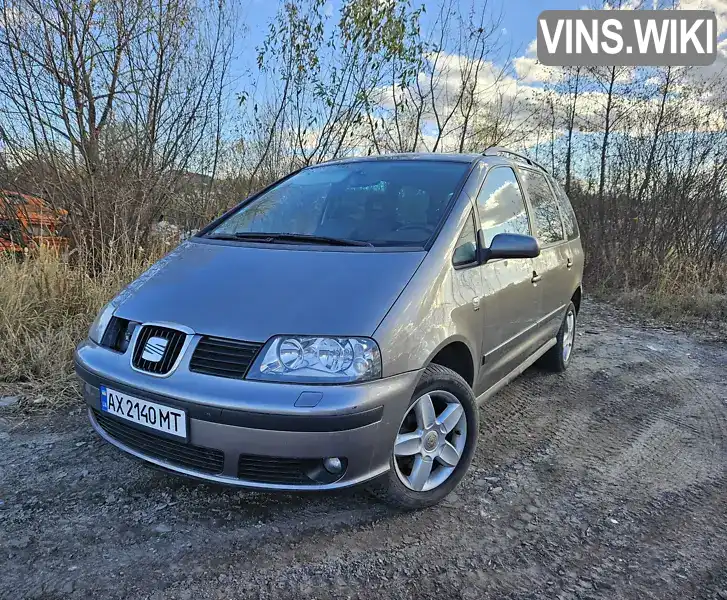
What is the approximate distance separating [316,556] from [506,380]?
65.4 inches

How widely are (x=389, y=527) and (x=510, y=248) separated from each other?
1435 mm

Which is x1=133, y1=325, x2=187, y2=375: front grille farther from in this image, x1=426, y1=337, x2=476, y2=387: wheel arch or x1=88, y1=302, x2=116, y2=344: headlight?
x1=426, y1=337, x2=476, y2=387: wheel arch

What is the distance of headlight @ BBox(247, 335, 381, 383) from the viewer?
194 centimetres

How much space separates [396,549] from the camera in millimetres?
2074

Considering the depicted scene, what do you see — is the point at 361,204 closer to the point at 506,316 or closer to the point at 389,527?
the point at 506,316

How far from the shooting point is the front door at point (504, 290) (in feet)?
9.11

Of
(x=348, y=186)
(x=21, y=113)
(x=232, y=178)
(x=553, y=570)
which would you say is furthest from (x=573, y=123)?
(x=553, y=570)

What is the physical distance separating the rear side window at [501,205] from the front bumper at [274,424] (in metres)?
1.18

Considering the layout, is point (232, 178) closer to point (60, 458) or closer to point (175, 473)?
point (60, 458)

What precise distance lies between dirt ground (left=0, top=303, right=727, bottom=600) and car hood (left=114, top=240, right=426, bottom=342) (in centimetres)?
70

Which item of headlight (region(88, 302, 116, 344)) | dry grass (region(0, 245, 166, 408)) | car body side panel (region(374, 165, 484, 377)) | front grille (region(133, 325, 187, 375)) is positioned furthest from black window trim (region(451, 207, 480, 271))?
dry grass (region(0, 245, 166, 408))

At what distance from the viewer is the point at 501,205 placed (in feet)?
10.4
